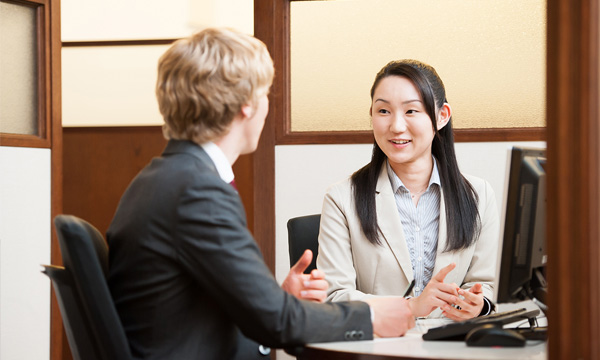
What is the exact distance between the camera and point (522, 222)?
155 cm

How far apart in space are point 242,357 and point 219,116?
526 millimetres

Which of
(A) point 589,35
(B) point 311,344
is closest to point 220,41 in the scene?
(B) point 311,344

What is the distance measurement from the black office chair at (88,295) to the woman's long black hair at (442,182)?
1.02 metres

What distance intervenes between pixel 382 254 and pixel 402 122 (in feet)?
1.40

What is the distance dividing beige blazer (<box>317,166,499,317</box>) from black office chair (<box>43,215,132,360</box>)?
88 centimetres

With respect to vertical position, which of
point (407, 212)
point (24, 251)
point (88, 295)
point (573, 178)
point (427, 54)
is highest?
point (427, 54)

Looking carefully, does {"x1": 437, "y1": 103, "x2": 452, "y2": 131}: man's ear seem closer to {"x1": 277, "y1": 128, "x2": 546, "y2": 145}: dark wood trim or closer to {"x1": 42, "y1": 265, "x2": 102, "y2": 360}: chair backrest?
{"x1": 277, "y1": 128, "x2": 546, "y2": 145}: dark wood trim

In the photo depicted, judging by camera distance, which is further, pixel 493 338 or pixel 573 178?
pixel 493 338

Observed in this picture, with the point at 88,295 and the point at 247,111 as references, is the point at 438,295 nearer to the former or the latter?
the point at 247,111

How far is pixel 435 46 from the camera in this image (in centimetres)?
328

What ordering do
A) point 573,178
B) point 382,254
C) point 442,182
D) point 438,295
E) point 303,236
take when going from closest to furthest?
point 573,178 → point 438,295 → point 382,254 → point 442,182 → point 303,236

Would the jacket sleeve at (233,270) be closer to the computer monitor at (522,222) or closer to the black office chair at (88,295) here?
the black office chair at (88,295)

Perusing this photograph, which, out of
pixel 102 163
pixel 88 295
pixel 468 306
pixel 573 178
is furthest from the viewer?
pixel 102 163

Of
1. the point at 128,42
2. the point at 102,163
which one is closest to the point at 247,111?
the point at 128,42
